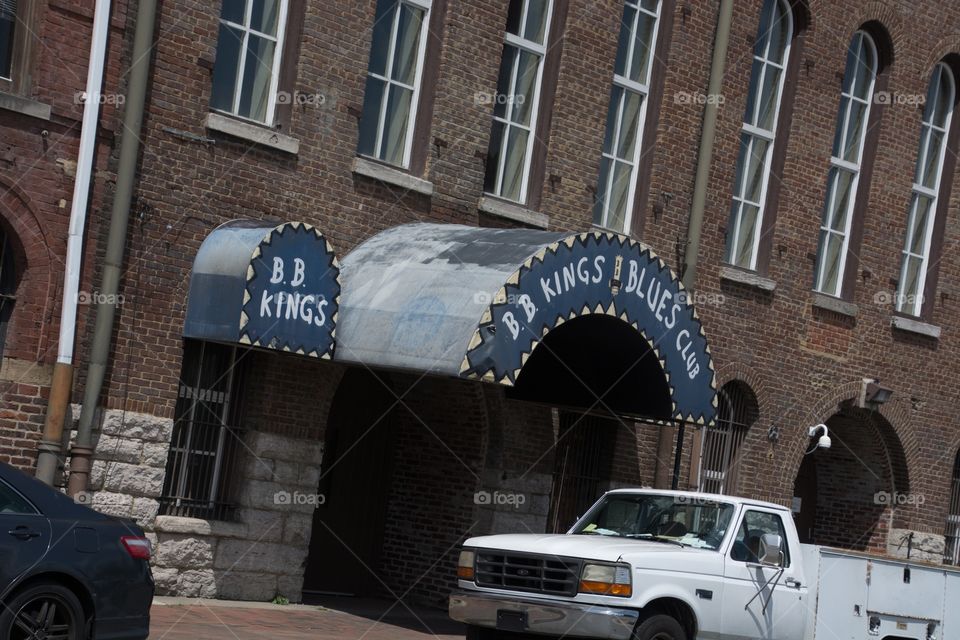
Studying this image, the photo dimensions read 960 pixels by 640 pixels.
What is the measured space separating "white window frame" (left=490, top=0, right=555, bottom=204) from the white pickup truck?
5670mm

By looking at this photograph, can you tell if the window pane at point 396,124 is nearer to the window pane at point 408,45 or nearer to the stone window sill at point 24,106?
the window pane at point 408,45

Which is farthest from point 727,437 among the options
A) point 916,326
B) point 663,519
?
point 663,519

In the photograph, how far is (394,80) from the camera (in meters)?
16.7

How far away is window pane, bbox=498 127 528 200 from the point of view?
1797 centimetres

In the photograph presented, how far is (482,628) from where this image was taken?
39.0ft

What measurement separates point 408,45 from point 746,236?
21.3 ft

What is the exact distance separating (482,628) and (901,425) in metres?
12.8

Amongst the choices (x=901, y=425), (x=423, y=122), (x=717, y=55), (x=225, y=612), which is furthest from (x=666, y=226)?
(x=225, y=612)

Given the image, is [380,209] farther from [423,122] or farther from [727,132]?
[727,132]

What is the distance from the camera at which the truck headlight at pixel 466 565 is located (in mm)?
12148

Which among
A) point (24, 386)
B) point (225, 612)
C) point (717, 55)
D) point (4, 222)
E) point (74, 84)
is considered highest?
point (717, 55)
